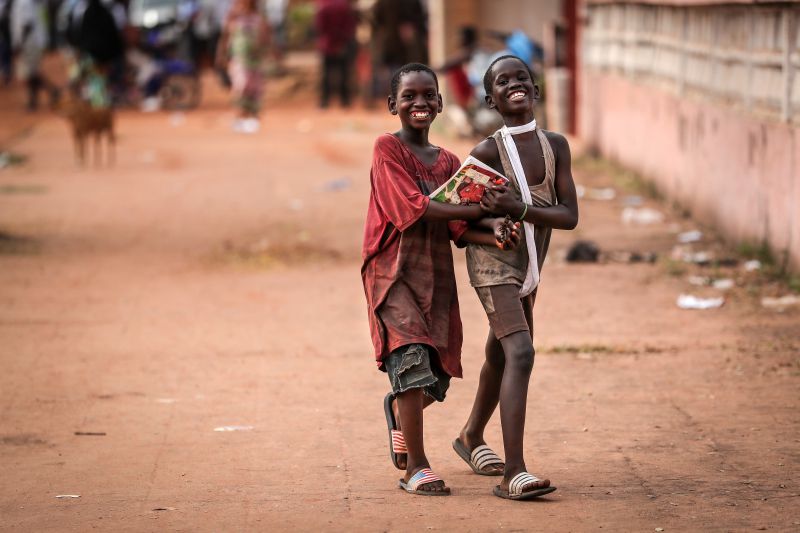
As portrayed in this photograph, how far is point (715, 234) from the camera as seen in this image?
1123 cm

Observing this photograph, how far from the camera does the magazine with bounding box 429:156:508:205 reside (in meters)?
4.68

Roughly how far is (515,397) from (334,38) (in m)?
19.6

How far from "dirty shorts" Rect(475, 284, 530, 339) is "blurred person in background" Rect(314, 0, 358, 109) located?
63.6ft

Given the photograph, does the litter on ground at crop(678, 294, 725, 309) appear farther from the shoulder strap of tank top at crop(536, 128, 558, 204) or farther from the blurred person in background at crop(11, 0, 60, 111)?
the blurred person in background at crop(11, 0, 60, 111)

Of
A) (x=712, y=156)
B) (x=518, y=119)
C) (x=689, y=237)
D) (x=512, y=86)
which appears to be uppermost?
(x=512, y=86)

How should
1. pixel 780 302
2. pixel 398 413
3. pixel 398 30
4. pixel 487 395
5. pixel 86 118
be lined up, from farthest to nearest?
pixel 398 30 < pixel 86 118 < pixel 780 302 < pixel 487 395 < pixel 398 413

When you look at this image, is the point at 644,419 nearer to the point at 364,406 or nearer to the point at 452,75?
the point at 364,406

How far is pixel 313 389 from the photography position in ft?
22.4

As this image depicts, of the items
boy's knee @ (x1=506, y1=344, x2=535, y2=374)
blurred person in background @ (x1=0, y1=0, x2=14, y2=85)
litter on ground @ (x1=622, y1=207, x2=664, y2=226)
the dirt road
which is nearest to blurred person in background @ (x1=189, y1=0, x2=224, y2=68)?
blurred person in background @ (x1=0, y1=0, x2=14, y2=85)

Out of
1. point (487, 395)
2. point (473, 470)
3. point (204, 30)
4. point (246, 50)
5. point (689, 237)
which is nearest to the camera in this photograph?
point (487, 395)

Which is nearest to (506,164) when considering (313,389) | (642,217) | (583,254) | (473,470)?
(473,470)

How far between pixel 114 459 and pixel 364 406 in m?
1.34

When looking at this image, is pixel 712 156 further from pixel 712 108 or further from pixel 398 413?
pixel 398 413

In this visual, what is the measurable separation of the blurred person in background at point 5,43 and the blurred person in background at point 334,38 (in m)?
6.74
